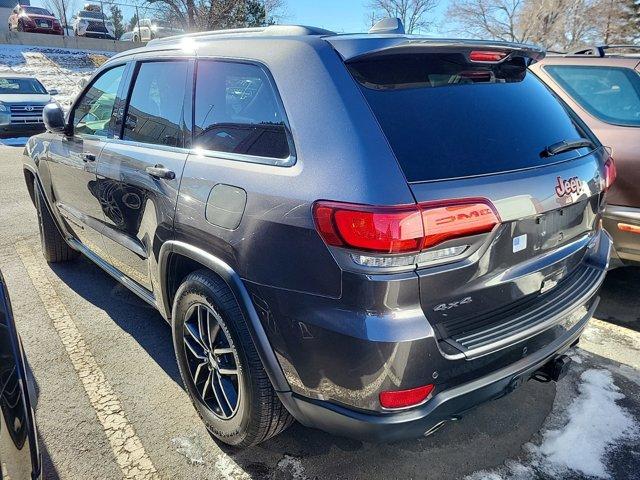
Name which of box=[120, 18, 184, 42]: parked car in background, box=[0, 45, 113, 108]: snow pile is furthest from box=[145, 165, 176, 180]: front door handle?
box=[120, 18, 184, 42]: parked car in background

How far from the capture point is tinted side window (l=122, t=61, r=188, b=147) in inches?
101

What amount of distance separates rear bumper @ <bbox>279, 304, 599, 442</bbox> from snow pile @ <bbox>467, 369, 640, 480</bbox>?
0.55 metres

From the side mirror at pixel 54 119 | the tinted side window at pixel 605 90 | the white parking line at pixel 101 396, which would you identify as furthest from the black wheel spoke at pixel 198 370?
the tinted side window at pixel 605 90

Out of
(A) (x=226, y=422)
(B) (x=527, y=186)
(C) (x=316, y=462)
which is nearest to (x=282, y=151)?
(B) (x=527, y=186)

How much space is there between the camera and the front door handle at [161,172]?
237 cm

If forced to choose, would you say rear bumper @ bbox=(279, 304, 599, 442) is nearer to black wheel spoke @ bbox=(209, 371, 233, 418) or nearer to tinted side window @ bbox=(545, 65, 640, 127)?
black wheel spoke @ bbox=(209, 371, 233, 418)

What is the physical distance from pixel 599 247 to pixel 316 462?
178cm

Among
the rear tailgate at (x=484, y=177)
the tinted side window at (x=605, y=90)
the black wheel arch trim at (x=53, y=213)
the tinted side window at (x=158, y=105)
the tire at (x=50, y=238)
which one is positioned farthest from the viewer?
the tire at (x=50, y=238)

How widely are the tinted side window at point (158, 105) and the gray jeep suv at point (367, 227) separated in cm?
4

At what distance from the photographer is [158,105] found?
273 cm

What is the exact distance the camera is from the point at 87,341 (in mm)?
3301

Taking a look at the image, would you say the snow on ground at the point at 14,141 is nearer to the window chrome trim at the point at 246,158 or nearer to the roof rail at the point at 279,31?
the roof rail at the point at 279,31

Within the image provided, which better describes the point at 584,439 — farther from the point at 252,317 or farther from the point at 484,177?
the point at 252,317

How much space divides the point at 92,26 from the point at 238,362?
32.5 metres
